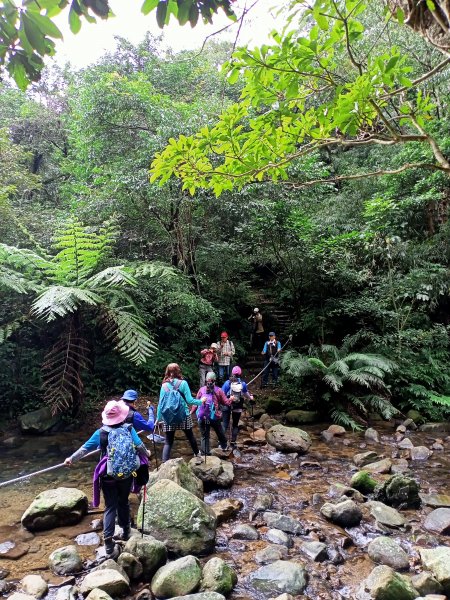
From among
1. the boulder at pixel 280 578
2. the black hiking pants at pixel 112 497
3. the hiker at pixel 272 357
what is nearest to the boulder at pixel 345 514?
the boulder at pixel 280 578

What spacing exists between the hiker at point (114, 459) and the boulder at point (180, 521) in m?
0.41

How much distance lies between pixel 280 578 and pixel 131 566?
1.33 m

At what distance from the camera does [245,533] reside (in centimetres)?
437

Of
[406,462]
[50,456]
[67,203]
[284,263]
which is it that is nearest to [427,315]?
[284,263]

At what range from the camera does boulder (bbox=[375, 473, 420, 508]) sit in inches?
202

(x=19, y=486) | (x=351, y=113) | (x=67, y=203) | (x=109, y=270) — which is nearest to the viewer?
(x=351, y=113)

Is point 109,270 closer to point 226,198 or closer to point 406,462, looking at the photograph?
point 226,198

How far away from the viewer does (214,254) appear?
1116 cm

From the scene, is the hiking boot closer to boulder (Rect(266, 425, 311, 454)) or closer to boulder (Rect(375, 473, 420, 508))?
boulder (Rect(375, 473, 420, 508))

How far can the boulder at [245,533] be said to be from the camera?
4336mm

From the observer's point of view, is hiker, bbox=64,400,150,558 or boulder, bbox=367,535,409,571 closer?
hiker, bbox=64,400,150,558

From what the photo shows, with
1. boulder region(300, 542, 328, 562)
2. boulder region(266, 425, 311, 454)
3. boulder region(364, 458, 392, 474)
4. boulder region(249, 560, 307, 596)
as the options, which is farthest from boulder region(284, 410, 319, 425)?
boulder region(249, 560, 307, 596)

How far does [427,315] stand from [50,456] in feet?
32.1

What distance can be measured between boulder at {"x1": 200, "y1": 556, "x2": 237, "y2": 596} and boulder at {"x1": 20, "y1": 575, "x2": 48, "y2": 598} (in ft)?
4.37
